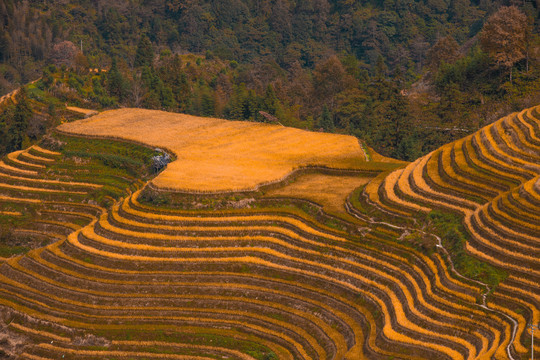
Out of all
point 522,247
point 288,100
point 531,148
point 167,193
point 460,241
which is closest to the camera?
point 522,247

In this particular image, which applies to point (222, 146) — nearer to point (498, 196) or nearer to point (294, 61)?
point (498, 196)

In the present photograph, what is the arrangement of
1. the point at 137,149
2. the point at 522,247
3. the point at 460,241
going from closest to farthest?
the point at 522,247
the point at 460,241
the point at 137,149

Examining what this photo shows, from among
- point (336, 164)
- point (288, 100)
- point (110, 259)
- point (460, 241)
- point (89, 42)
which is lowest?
point (110, 259)

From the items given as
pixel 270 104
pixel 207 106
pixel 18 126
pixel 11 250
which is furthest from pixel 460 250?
pixel 207 106

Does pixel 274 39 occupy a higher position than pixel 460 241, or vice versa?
pixel 274 39

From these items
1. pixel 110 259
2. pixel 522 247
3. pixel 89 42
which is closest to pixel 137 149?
pixel 110 259

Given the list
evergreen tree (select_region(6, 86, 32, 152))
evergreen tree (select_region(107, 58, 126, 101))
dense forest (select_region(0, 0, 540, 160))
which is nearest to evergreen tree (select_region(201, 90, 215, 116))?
dense forest (select_region(0, 0, 540, 160))

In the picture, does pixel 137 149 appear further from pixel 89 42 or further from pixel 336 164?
pixel 89 42
